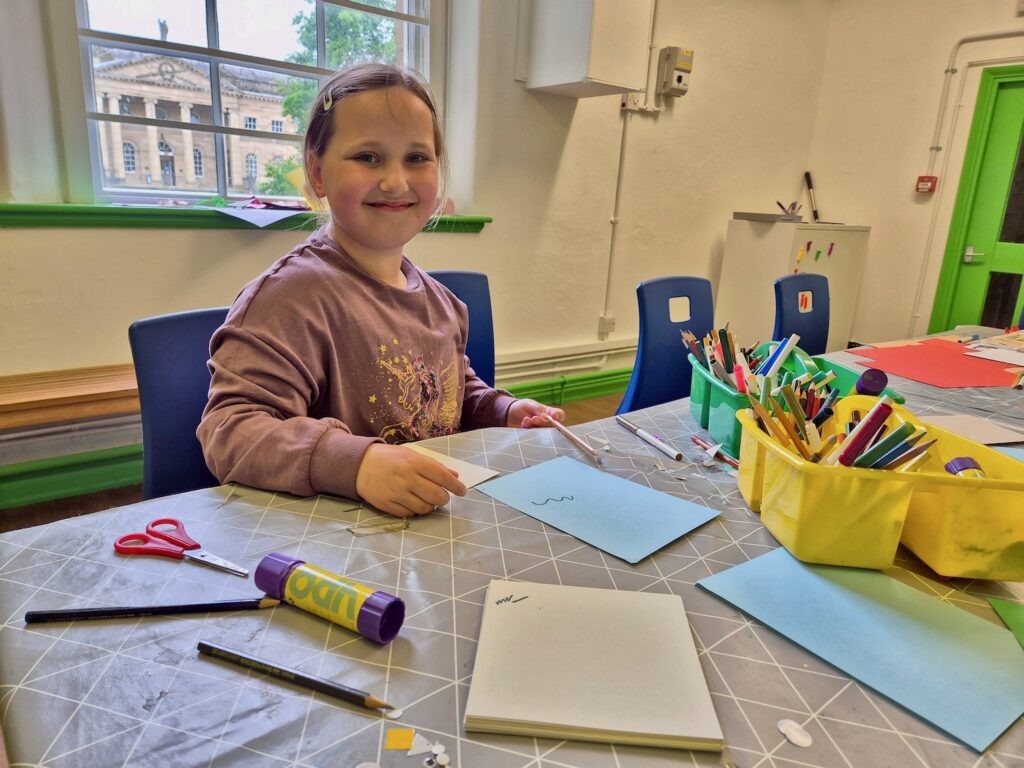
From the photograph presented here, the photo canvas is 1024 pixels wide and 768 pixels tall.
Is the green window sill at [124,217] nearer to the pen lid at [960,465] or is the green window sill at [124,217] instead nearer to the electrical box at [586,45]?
the electrical box at [586,45]

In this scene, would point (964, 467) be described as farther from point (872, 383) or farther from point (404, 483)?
point (404, 483)

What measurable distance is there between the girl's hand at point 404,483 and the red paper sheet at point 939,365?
119 cm

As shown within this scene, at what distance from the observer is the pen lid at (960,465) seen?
0.71 m

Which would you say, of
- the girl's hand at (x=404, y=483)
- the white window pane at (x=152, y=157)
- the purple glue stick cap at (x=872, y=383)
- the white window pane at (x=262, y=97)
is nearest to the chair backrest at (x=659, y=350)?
the purple glue stick cap at (x=872, y=383)

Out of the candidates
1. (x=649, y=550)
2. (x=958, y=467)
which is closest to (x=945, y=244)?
(x=958, y=467)

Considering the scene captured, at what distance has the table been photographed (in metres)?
0.43

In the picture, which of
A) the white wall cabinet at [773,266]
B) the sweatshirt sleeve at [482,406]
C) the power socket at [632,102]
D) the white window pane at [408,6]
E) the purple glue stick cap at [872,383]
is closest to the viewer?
the purple glue stick cap at [872,383]

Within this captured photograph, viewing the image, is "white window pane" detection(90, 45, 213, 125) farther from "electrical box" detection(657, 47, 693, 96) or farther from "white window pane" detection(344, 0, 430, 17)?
"electrical box" detection(657, 47, 693, 96)

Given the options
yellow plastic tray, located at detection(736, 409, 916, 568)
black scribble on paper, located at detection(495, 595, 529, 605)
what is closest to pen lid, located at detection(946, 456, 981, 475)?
yellow plastic tray, located at detection(736, 409, 916, 568)

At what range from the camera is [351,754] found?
1.37 feet

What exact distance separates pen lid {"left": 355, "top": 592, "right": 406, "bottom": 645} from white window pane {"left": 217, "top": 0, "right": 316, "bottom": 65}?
2281 mm

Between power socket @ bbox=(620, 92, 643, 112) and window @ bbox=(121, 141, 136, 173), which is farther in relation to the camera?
power socket @ bbox=(620, 92, 643, 112)

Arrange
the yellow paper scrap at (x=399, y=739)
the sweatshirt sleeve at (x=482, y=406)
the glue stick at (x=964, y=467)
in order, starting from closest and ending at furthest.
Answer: the yellow paper scrap at (x=399, y=739), the glue stick at (x=964, y=467), the sweatshirt sleeve at (x=482, y=406)

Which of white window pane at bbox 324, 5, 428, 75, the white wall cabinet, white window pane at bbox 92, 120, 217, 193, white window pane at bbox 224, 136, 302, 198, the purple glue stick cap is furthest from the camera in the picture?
the white wall cabinet
